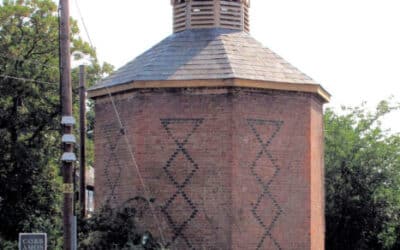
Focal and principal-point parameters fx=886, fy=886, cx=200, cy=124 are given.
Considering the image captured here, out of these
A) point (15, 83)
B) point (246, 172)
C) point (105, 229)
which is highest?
point (15, 83)

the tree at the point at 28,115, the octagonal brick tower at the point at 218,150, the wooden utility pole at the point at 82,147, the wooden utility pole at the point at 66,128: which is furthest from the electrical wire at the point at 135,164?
the tree at the point at 28,115

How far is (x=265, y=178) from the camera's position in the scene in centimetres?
2305

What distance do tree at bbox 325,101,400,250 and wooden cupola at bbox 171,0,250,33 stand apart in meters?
9.50

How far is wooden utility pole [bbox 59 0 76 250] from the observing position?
17562 millimetres

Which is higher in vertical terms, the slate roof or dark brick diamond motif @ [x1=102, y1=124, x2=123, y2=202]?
the slate roof

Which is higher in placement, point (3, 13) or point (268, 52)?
point (3, 13)

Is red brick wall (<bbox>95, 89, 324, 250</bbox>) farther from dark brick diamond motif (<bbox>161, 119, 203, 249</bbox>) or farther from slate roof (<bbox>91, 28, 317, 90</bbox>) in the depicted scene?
slate roof (<bbox>91, 28, 317, 90</bbox>)

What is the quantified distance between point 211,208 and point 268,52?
5.35 m

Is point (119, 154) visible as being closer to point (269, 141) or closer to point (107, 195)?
point (107, 195)

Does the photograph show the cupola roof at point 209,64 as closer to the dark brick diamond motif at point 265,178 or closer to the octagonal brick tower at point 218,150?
the octagonal brick tower at point 218,150

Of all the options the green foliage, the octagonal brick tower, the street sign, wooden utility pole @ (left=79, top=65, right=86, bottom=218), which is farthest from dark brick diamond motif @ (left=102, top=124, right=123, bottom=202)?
the street sign

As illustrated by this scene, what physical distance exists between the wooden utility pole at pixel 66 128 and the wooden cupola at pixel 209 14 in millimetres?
7973

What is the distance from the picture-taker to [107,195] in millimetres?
24469

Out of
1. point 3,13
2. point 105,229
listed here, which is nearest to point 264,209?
point 105,229
